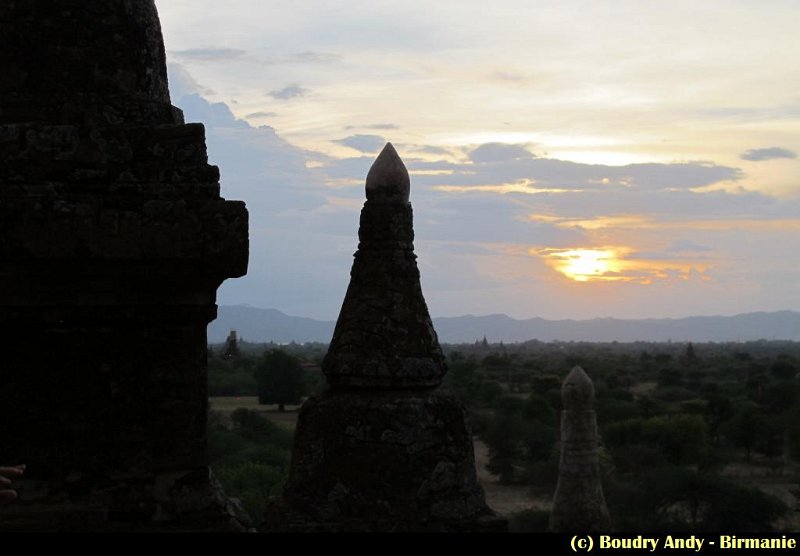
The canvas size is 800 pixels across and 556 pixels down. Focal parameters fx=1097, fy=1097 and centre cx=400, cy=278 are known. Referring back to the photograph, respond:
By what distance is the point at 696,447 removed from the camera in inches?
1225

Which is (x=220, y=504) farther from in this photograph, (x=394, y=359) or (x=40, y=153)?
(x=394, y=359)

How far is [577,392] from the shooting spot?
14344 millimetres

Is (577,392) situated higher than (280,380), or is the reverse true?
(577,392)

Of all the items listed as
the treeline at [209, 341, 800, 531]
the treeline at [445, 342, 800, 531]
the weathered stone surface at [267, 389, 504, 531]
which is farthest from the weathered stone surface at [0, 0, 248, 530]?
the treeline at [445, 342, 800, 531]

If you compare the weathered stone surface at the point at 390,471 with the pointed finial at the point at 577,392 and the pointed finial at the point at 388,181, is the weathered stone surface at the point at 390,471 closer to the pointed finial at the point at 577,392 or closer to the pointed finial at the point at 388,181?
the pointed finial at the point at 388,181

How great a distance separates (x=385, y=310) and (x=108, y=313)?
11.3ft

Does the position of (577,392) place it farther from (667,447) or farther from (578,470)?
(667,447)

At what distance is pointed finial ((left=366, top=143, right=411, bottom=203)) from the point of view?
263 inches

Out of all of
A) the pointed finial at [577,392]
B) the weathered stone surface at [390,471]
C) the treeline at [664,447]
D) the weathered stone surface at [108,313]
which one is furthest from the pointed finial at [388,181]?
the pointed finial at [577,392]

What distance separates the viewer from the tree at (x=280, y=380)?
1640 inches

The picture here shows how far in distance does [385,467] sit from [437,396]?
1.60 feet

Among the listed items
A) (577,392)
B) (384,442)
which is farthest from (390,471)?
(577,392)

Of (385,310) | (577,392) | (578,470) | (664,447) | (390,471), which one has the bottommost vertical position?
(664,447)

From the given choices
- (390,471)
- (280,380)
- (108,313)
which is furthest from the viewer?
(280,380)
